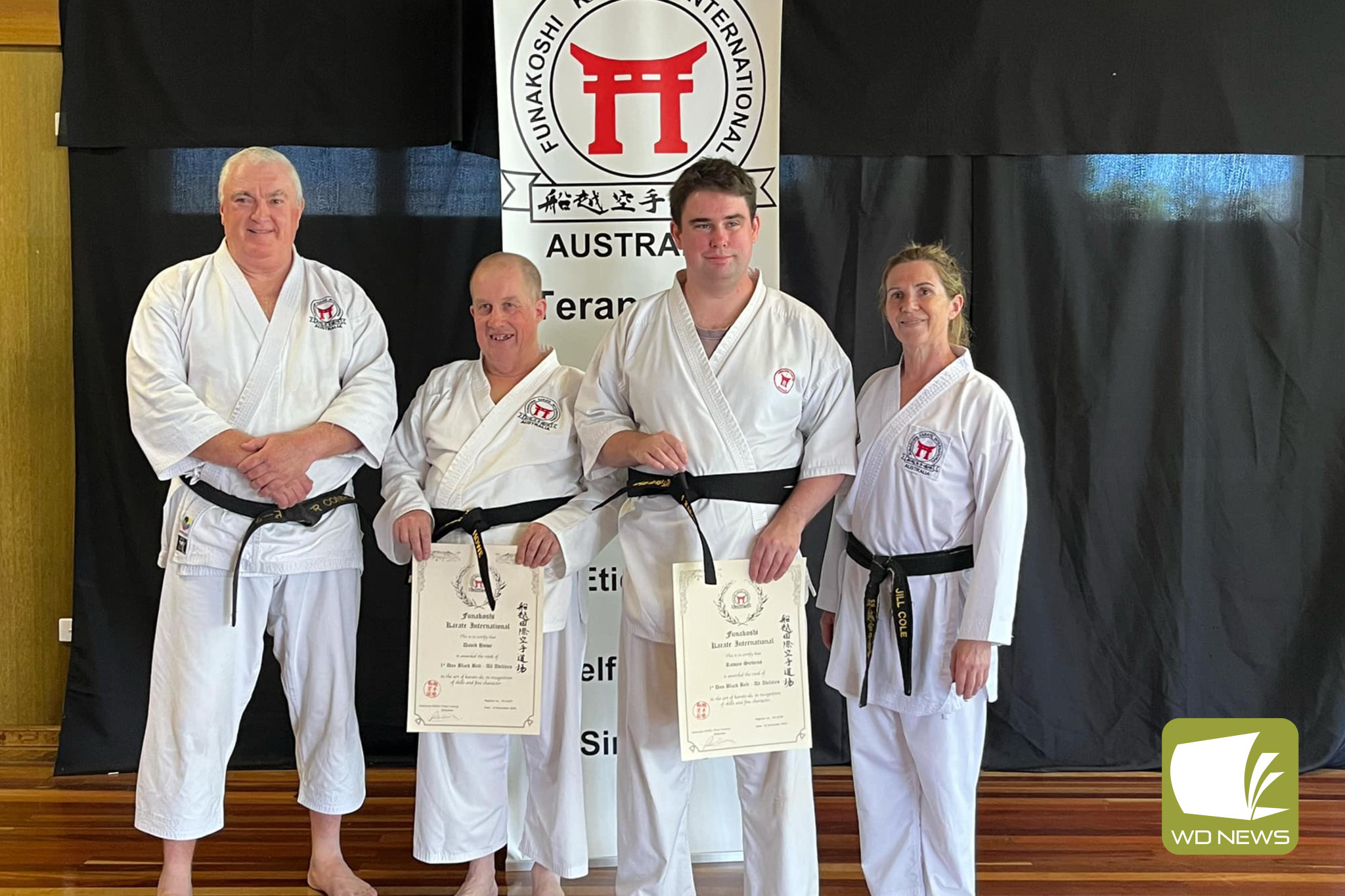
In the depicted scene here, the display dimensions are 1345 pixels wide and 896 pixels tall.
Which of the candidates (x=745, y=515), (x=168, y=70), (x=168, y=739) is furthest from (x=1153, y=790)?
(x=168, y=70)

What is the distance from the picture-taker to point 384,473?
7.76ft

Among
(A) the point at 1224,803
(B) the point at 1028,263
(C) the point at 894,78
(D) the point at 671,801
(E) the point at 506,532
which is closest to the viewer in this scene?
(D) the point at 671,801

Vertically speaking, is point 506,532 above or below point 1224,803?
above

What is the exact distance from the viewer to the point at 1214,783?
2.76 meters

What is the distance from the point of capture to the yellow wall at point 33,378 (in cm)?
329

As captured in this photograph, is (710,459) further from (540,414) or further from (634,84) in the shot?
(634,84)

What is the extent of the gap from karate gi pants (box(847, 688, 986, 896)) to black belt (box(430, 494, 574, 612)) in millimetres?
789

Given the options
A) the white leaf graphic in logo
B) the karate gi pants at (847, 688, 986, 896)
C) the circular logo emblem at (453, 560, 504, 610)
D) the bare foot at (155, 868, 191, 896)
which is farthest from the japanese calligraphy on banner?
the white leaf graphic in logo

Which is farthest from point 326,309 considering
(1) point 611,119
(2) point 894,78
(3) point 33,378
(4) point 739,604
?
(2) point 894,78

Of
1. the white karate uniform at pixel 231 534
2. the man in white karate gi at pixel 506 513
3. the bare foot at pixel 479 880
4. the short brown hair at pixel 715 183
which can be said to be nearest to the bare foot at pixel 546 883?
the man in white karate gi at pixel 506 513

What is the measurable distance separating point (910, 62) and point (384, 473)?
201 centimetres

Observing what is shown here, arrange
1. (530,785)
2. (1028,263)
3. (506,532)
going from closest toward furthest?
(506,532) < (530,785) < (1028,263)

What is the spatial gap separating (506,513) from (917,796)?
3.51ft

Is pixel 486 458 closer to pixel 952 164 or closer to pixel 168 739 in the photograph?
pixel 168 739
